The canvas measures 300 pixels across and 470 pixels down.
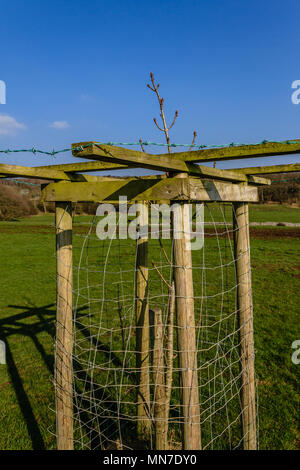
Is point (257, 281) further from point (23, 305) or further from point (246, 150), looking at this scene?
point (246, 150)

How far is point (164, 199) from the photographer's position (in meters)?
2.39

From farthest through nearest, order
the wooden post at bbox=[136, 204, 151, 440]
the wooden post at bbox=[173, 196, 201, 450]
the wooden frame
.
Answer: the wooden post at bbox=[136, 204, 151, 440], the wooden post at bbox=[173, 196, 201, 450], the wooden frame

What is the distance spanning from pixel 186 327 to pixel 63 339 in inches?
50.0

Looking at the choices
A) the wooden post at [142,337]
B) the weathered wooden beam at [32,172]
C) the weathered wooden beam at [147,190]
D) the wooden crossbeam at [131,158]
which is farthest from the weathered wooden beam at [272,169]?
the weathered wooden beam at [32,172]

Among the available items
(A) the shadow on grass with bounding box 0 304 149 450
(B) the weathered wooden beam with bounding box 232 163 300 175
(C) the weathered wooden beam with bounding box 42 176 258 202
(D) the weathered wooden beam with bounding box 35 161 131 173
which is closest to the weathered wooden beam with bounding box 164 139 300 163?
(C) the weathered wooden beam with bounding box 42 176 258 202

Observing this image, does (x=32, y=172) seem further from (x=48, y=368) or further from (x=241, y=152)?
(x=48, y=368)

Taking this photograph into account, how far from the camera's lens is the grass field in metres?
4.15

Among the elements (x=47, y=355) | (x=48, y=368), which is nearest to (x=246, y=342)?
(x=48, y=368)

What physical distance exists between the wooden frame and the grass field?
1.16 m

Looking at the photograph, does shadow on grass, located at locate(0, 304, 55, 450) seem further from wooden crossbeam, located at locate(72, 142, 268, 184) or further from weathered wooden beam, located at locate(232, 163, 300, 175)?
weathered wooden beam, located at locate(232, 163, 300, 175)

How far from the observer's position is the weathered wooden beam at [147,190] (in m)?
2.35

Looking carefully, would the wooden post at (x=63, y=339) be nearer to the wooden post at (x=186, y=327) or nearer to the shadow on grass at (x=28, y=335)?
the wooden post at (x=186, y=327)

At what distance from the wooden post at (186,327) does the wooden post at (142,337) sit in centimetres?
145

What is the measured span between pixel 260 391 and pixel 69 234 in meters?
3.72
